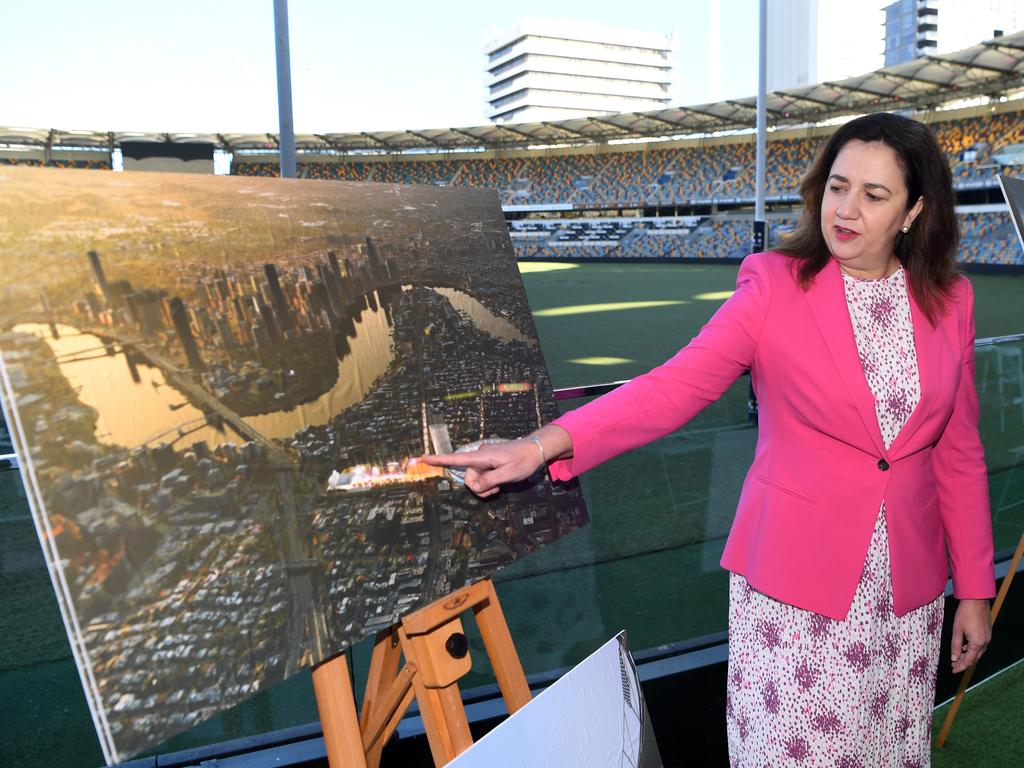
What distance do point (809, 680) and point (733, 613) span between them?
0.13m

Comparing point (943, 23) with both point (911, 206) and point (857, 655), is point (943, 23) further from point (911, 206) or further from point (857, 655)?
point (857, 655)

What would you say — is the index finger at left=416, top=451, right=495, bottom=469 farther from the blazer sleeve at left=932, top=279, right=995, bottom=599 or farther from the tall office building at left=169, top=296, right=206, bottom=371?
the blazer sleeve at left=932, top=279, right=995, bottom=599

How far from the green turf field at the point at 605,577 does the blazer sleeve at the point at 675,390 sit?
2.95 feet

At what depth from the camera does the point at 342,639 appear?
0.82m

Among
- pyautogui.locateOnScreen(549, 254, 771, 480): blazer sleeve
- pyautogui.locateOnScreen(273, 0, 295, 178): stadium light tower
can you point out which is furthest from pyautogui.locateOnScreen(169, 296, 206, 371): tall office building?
pyautogui.locateOnScreen(273, 0, 295, 178): stadium light tower

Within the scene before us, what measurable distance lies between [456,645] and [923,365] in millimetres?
665

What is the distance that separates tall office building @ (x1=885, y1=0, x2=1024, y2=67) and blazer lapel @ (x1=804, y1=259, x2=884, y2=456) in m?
33.7

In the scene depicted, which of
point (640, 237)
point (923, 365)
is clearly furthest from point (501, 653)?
point (640, 237)

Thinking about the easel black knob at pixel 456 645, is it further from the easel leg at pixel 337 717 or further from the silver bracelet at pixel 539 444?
the silver bracelet at pixel 539 444

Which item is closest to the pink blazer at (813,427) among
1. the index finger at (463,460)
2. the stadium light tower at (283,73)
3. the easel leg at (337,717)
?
the index finger at (463,460)

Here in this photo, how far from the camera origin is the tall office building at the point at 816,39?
26.8 m

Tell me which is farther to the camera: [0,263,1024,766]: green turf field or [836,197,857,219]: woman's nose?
[0,263,1024,766]: green turf field

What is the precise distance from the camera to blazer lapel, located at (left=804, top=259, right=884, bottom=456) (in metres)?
0.99

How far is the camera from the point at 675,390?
0.99 meters
